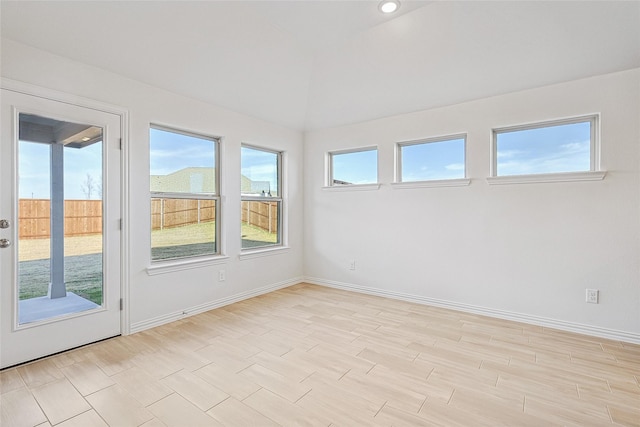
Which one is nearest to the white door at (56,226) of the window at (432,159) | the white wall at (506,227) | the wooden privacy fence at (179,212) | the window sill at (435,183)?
the wooden privacy fence at (179,212)

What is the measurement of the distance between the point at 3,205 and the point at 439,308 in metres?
4.11

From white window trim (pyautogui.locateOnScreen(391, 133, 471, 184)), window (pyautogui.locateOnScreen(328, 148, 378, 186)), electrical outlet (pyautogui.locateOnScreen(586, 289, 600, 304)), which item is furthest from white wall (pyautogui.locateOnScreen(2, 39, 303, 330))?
electrical outlet (pyautogui.locateOnScreen(586, 289, 600, 304))

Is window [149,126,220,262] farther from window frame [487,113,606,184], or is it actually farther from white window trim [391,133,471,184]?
window frame [487,113,606,184]

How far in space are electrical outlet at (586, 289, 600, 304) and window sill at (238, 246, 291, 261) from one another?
348cm

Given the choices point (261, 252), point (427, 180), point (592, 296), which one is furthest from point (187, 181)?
point (592, 296)

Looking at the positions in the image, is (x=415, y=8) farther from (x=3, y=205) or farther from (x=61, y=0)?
(x=3, y=205)

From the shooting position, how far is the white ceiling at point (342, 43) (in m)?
2.34

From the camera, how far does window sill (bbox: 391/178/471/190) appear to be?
11.2ft

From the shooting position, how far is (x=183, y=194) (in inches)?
132

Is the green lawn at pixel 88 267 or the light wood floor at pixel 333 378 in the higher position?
the green lawn at pixel 88 267

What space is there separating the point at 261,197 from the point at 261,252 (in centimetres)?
77

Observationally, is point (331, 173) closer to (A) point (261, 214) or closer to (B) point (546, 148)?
(A) point (261, 214)

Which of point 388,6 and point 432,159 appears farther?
point 432,159

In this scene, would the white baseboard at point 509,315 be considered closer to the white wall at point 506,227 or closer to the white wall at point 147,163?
the white wall at point 506,227
